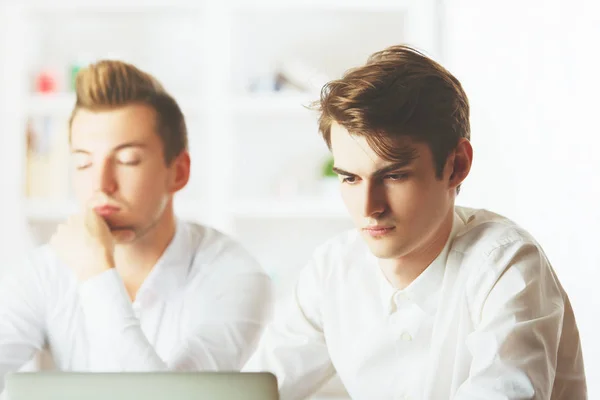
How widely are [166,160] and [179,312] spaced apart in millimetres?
251

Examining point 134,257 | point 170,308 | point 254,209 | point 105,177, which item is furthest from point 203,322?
point 254,209

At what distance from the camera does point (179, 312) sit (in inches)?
48.1

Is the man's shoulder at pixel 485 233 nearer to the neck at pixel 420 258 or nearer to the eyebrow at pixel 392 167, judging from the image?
the neck at pixel 420 258

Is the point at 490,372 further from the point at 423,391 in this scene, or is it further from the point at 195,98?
the point at 195,98

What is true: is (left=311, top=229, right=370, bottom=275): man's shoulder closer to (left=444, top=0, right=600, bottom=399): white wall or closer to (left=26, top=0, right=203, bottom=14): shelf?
(left=444, top=0, right=600, bottom=399): white wall

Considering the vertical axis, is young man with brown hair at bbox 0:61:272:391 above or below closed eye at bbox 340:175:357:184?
below

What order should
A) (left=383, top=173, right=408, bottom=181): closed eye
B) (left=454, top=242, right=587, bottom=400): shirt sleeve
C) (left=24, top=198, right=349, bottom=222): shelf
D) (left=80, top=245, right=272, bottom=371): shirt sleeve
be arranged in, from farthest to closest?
(left=24, top=198, right=349, bottom=222): shelf
(left=80, top=245, right=272, bottom=371): shirt sleeve
(left=383, top=173, right=408, bottom=181): closed eye
(left=454, top=242, right=587, bottom=400): shirt sleeve

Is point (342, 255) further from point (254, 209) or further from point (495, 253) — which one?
point (254, 209)

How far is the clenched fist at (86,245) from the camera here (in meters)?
1.13

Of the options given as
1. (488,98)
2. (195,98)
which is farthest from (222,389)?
(195,98)

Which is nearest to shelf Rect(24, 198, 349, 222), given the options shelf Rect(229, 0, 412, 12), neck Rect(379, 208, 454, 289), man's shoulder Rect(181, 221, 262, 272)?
shelf Rect(229, 0, 412, 12)

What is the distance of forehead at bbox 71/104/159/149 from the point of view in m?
1.21

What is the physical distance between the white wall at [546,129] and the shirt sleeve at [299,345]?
1.59 feet

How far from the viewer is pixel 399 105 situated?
3.05ft
